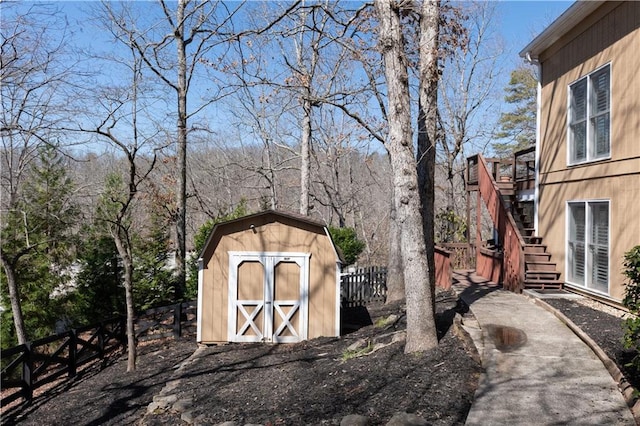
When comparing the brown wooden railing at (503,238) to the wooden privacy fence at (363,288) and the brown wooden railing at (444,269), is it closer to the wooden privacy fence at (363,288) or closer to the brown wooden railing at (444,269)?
the brown wooden railing at (444,269)

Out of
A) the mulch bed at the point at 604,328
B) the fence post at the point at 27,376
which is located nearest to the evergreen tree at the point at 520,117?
the mulch bed at the point at 604,328

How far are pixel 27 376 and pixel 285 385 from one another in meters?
4.93

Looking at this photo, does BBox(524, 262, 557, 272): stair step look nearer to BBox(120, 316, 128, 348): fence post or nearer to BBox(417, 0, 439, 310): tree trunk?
BBox(417, 0, 439, 310): tree trunk

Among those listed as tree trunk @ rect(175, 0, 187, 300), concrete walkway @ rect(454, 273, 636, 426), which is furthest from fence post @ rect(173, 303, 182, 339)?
concrete walkway @ rect(454, 273, 636, 426)

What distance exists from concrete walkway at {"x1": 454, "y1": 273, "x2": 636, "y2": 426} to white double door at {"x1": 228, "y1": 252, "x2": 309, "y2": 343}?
11.6 feet

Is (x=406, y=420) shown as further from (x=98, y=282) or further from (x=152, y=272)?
(x=98, y=282)

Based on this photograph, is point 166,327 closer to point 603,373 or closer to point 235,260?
point 235,260

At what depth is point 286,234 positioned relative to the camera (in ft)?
31.4

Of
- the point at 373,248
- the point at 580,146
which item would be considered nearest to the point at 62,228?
the point at 580,146

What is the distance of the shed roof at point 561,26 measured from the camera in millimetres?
9295

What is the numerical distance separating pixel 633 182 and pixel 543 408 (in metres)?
5.56

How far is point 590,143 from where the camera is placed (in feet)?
31.2

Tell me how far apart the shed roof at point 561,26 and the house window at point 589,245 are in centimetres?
411

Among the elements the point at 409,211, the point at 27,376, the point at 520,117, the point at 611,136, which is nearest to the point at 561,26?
the point at 611,136
